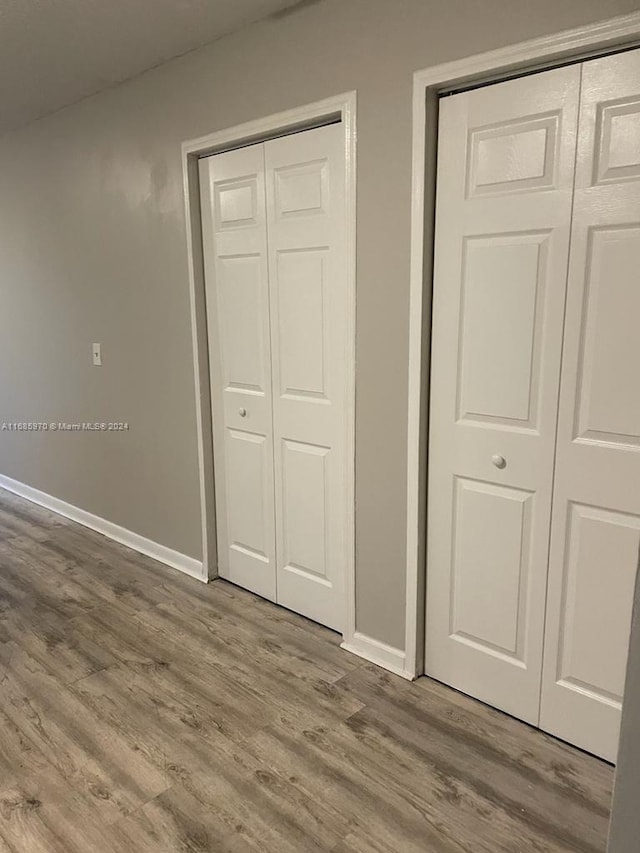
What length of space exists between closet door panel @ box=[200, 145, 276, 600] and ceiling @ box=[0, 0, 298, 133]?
466 millimetres

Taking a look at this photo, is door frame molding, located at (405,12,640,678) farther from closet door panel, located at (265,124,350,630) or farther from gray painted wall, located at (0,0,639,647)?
closet door panel, located at (265,124,350,630)

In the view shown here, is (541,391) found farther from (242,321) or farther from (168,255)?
(168,255)

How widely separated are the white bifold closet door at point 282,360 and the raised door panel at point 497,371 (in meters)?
0.43

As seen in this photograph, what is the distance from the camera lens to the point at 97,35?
250 cm

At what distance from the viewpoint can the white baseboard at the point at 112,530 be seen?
10.7ft

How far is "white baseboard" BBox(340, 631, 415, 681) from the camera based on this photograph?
235cm

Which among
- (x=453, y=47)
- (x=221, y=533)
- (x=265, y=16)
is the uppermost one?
(x=265, y=16)

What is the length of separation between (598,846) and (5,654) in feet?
7.11

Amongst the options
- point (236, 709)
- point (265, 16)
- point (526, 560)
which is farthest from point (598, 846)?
point (265, 16)

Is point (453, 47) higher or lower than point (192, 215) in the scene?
higher

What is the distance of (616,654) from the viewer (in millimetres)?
1844

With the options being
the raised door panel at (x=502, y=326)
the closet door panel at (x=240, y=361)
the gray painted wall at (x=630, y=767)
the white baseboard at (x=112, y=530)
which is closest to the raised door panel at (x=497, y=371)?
the raised door panel at (x=502, y=326)

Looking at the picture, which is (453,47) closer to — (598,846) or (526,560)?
(526,560)

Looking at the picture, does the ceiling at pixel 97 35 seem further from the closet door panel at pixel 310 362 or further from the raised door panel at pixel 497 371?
the raised door panel at pixel 497 371
